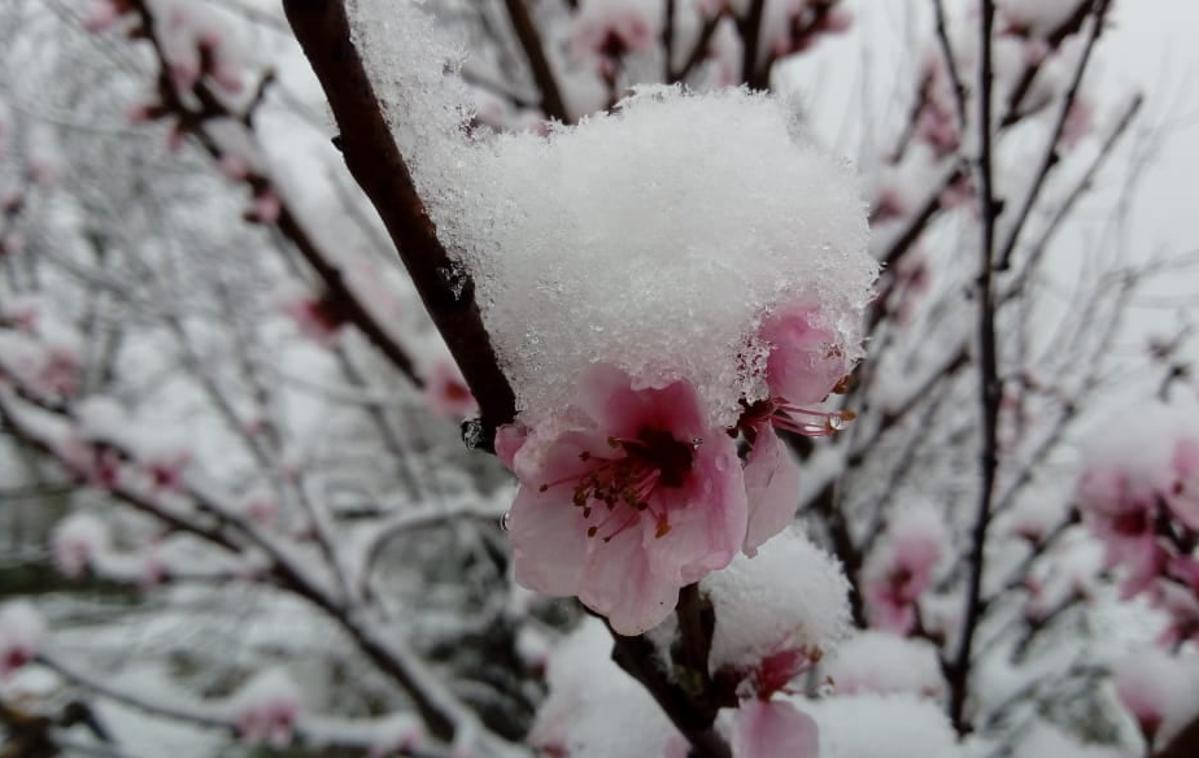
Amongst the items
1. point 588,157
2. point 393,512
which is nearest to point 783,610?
point 588,157

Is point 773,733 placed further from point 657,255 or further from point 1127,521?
point 1127,521

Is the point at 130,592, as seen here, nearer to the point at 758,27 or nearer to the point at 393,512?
the point at 393,512

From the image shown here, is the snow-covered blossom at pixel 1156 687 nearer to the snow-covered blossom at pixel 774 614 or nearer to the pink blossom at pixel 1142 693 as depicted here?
the pink blossom at pixel 1142 693

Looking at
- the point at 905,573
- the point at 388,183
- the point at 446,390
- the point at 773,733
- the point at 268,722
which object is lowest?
the point at 773,733

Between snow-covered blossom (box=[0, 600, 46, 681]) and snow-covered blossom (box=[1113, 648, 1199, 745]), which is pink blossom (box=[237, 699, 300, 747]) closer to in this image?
snow-covered blossom (box=[0, 600, 46, 681])

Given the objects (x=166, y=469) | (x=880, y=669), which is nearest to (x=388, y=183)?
(x=880, y=669)

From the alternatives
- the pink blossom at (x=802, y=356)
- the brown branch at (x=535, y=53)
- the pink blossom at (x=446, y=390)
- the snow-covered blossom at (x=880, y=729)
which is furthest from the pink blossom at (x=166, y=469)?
the pink blossom at (x=802, y=356)

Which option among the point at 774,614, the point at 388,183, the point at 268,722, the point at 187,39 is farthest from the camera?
the point at 268,722
